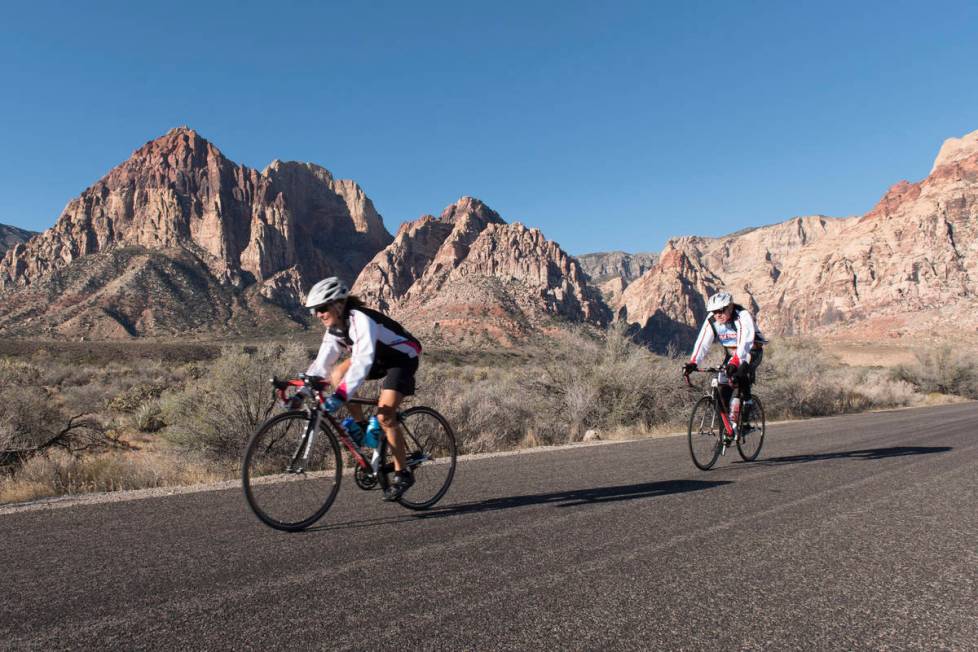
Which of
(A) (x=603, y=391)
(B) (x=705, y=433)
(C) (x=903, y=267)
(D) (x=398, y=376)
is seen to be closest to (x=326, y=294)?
(D) (x=398, y=376)

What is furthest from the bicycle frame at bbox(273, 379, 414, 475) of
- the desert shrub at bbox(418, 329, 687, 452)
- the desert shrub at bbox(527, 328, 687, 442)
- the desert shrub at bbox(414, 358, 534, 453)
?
the desert shrub at bbox(527, 328, 687, 442)

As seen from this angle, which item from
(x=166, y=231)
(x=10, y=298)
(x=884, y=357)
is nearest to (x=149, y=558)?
(x=884, y=357)

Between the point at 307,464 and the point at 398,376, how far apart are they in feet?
3.36

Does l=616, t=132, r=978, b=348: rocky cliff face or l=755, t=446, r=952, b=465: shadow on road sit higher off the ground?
l=616, t=132, r=978, b=348: rocky cliff face

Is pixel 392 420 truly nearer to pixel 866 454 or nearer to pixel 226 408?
pixel 226 408

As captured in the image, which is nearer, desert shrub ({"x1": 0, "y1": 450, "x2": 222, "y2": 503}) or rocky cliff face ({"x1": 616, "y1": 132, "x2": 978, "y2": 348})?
desert shrub ({"x1": 0, "y1": 450, "x2": 222, "y2": 503})

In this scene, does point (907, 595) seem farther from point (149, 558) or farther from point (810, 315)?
→ point (810, 315)

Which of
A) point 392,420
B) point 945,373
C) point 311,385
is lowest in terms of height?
point 945,373

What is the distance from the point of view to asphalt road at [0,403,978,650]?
262 cm

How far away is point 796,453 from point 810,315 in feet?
578

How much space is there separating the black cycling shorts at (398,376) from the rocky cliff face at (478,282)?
97428mm

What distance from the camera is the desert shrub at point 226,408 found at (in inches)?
391

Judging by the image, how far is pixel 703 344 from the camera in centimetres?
771

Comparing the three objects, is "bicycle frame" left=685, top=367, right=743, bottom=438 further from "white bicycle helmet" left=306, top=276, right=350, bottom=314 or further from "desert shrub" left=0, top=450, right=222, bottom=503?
"desert shrub" left=0, top=450, right=222, bottom=503
